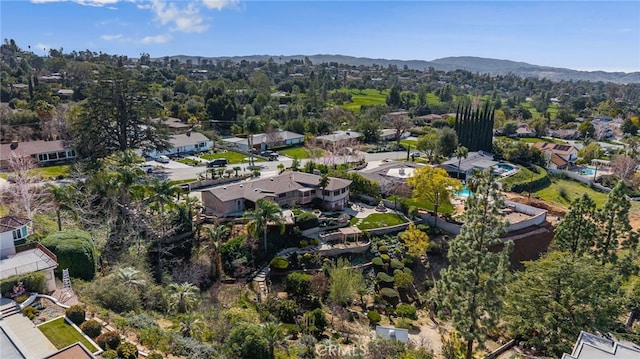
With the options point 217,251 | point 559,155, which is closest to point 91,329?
point 217,251

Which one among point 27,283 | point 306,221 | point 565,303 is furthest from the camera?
point 306,221

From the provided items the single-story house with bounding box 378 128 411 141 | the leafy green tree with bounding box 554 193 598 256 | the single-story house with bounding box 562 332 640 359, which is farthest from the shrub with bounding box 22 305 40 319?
the single-story house with bounding box 378 128 411 141

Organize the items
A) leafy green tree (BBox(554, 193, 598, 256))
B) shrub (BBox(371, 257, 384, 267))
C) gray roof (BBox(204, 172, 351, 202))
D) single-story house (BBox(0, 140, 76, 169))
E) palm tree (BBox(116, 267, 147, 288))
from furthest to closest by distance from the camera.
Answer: single-story house (BBox(0, 140, 76, 169)) → gray roof (BBox(204, 172, 351, 202)) → shrub (BBox(371, 257, 384, 267)) → leafy green tree (BBox(554, 193, 598, 256)) → palm tree (BBox(116, 267, 147, 288))

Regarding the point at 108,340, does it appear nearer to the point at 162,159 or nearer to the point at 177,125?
the point at 162,159

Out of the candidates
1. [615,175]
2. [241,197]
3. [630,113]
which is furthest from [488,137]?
[630,113]

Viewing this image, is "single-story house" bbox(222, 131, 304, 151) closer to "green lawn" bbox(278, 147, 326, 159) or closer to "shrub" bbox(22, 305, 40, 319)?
"green lawn" bbox(278, 147, 326, 159)

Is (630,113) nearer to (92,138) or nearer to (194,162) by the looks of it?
(194,162)
